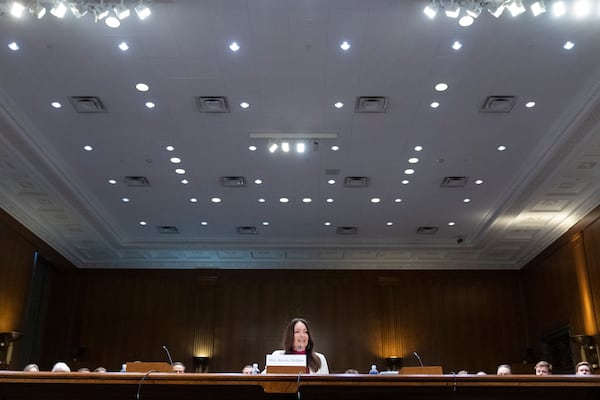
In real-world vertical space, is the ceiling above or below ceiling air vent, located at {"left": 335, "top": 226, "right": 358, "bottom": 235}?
above

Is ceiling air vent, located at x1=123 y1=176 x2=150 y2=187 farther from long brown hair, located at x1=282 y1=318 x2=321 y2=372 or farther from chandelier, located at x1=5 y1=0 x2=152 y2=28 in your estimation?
long brown hair, located at x1=282 y1=318 x2=321 y2=372

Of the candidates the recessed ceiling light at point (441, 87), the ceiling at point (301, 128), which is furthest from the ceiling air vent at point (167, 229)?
the recessed ceiling light at point (441, 87)

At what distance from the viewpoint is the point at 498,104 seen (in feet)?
27.2

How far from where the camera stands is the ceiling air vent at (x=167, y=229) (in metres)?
13.6

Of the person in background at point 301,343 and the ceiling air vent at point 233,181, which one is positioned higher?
the ceiling air vent at point 233,181

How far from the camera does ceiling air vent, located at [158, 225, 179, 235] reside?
13625 mm

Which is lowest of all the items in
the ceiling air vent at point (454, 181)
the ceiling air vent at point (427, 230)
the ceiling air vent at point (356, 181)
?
the ceiling air vent at point (427, 230)

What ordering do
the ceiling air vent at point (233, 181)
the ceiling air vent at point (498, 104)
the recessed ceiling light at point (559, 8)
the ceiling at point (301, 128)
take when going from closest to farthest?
the recessed ceiling light at point (559, 8) → the ceiling at point (301, 128) → the ceiling air vent at point (498, 104) → the ceiling air vent at point (233, 181)

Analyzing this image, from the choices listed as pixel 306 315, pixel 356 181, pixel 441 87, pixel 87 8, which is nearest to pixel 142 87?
pixel 87 8

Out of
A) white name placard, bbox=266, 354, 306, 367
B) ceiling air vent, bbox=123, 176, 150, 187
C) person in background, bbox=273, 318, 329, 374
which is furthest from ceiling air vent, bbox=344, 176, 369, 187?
white name placard, bbox=266, 354, 306, 367

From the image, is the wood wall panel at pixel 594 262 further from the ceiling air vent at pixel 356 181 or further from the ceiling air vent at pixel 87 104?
the ceiling air vent at pixel 87 104

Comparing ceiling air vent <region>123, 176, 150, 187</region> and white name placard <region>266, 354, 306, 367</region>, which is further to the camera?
ceiling air vent <region>123, 176, 150, 187</region>

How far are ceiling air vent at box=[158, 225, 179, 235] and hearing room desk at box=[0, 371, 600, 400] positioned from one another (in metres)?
10.4

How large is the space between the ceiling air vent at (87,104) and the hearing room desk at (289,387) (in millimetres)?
5696
